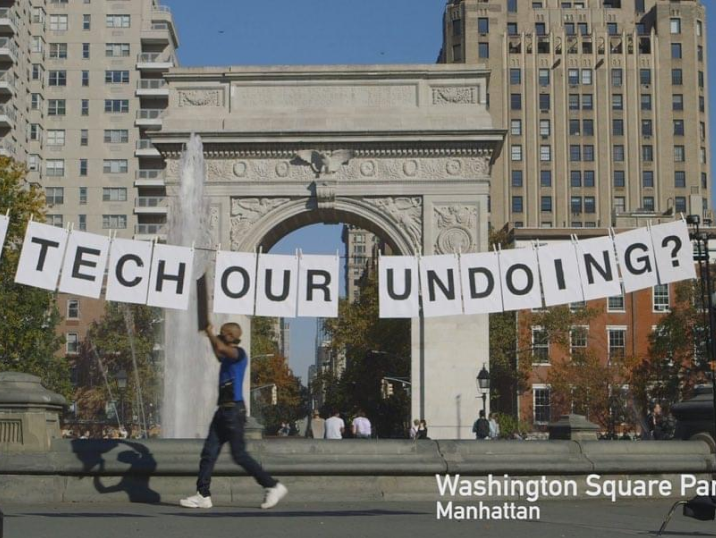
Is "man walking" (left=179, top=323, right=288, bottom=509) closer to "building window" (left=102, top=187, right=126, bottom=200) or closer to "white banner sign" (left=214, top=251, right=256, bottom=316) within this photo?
"white banner sign" (left=214, top=251, right=256, bottom=316)

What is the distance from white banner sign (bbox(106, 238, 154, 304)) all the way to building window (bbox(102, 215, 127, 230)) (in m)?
69.1

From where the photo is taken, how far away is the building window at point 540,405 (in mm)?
72125

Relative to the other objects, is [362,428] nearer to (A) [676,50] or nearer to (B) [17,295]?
(B) [17,295]

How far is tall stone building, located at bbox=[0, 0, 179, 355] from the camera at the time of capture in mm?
84625

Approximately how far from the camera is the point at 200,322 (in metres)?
12.6

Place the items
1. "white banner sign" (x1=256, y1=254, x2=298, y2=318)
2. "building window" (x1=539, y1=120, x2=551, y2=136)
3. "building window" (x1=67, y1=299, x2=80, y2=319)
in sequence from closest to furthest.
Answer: "white banner sign" (x1=256, y1=254, x2=298, y2=318) → "building window" (x1=67, y1=299, x2=80, y2=319) → "building window" (x1=539, y1=120, x2=551, y2=136)

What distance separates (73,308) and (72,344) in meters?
2.45

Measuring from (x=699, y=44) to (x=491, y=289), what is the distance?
9969 centimetres

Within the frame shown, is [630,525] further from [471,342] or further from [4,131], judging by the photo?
[4,131]

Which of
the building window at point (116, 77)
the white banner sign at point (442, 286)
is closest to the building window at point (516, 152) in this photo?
the building window at point (116, 77)

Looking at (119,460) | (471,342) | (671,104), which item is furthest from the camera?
(671,104)

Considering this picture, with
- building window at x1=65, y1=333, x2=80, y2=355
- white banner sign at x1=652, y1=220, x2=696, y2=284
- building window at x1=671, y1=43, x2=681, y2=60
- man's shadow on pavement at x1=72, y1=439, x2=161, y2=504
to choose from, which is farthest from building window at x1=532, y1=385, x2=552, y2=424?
man's shadow on pavement at x1=72, y1=439, x2=161, y2=504

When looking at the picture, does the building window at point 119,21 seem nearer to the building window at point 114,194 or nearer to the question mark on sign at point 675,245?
the building window at point 114,194

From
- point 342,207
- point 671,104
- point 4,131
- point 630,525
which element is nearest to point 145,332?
point 4,131
